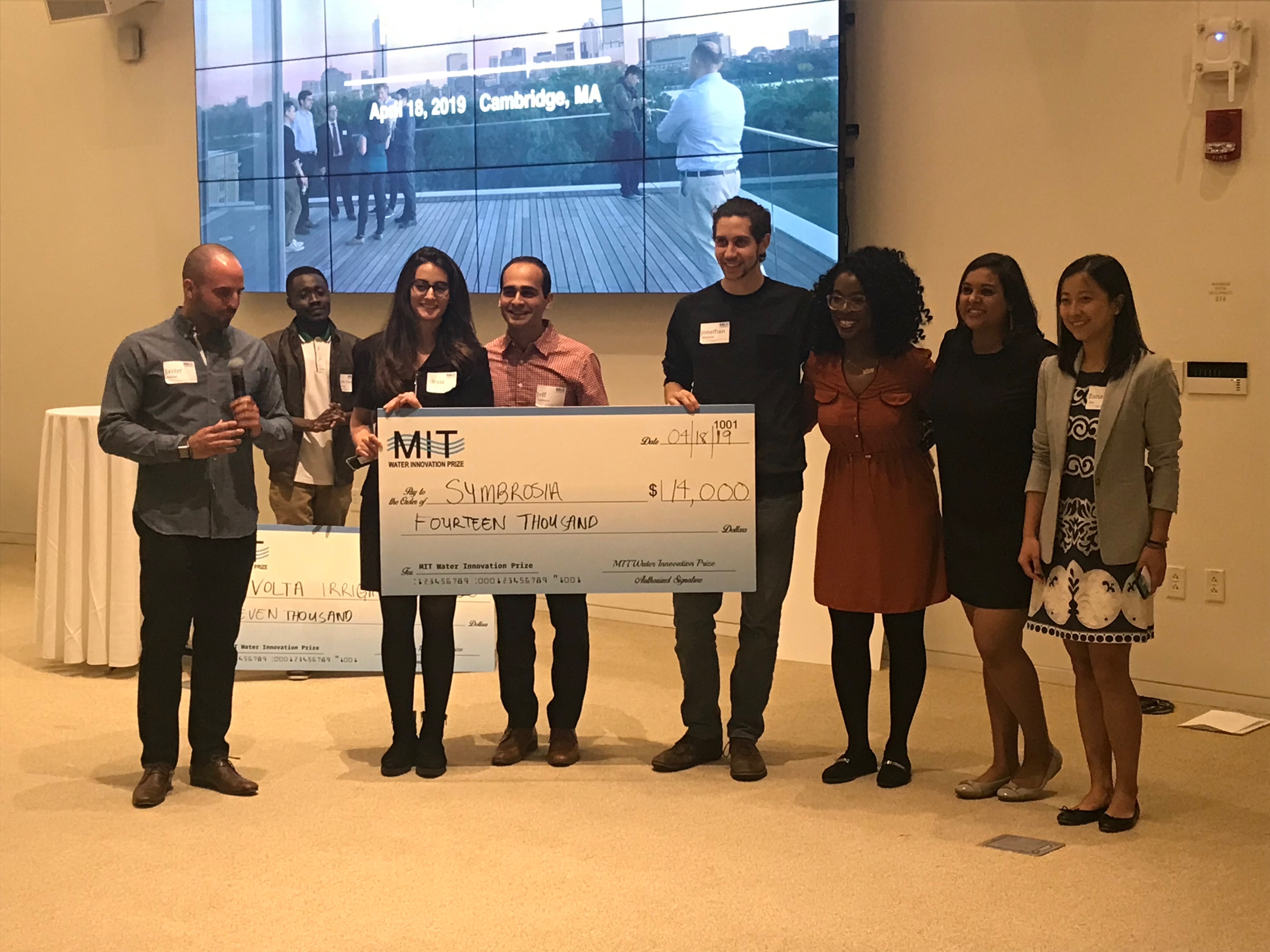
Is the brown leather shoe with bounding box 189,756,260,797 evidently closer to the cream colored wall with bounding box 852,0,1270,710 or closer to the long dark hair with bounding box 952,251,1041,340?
the long dark hair with bounding box 952,251,1041,340

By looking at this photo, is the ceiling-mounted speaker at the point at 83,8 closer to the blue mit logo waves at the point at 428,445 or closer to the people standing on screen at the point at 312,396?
the people standing on screen at the point at 312,396

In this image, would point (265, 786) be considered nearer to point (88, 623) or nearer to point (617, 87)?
point (88, 623)

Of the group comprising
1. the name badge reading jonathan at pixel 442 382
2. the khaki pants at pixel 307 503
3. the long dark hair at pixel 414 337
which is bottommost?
the khaki pants at pixel 307 503

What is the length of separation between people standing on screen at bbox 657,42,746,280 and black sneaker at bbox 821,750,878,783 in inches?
99.6

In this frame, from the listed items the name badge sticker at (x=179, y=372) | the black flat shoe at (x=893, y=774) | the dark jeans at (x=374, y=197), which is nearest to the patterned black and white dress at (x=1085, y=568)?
the black flat shoe at (x=893, y=774)

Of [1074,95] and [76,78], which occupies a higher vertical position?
[76,78]

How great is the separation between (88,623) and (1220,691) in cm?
432

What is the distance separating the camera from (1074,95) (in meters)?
5.12

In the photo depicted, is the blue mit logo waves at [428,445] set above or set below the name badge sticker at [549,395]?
below

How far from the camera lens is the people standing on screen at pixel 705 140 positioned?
19.0 feet

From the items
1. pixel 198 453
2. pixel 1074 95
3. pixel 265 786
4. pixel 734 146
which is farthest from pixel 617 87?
pixel 265 786

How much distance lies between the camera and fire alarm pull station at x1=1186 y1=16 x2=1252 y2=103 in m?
4.70

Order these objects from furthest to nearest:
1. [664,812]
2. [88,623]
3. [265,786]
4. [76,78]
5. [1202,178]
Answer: [76,78] → [88,623] → [1202,178] → [265,786] → [664,812]

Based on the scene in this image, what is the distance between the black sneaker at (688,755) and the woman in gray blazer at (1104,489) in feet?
3.64
